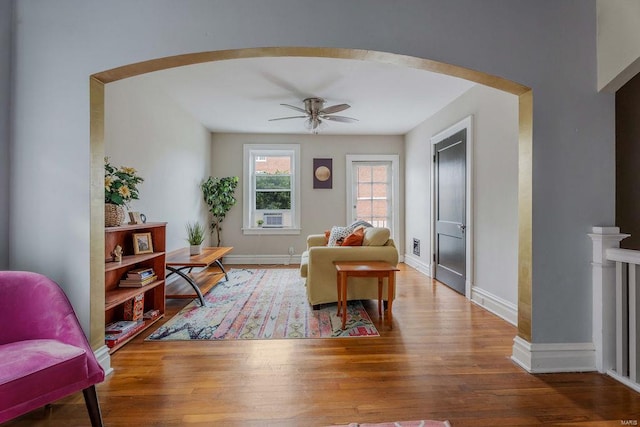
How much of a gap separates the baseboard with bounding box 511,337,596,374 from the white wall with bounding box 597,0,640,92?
1707mm

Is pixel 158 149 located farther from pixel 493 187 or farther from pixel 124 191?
pixel 493 187

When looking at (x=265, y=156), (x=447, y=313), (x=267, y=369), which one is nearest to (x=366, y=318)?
(x=447, y=313)

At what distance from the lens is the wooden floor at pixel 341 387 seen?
164 cm

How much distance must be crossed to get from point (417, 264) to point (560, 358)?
3.36 meters

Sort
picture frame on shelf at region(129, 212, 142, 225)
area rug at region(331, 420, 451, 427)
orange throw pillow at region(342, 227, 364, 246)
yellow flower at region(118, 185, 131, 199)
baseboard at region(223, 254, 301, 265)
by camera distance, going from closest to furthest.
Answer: area rug at region(331, 420, 451, 427)
yellow flower at region(118, 185, 131, 199)
picture frame on shelf at region(129, 212, 142, 225)
orange throw pillow at region(342, 227, 364, 246)
baseboard at region(223, 254, 301, 265)

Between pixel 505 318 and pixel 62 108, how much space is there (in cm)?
387

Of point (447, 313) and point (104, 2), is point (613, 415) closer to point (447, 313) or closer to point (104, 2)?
point (447, 313)

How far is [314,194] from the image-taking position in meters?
6.07

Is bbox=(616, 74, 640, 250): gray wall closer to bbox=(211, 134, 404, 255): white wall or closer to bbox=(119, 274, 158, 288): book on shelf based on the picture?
bbox=(211, 134, 404, 255): white wall

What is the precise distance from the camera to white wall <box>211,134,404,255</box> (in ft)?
19.6

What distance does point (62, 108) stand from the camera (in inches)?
76.0

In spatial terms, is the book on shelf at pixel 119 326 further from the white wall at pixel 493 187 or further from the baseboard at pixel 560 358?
the white wall at pixel 493 187

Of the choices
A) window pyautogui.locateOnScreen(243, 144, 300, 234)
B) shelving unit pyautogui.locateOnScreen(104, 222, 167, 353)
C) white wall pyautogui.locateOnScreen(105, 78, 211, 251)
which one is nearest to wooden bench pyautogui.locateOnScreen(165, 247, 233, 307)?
shelving unit pyautogui.locateOnScreen(104, 222, 167, 353)

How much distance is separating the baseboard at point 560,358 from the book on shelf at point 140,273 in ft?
9.90
